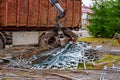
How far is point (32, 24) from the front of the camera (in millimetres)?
16859

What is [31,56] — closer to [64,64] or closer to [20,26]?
[64,64]

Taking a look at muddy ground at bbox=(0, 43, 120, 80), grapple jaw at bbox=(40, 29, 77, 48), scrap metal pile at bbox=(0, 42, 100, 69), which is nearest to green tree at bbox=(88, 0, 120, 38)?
grapple jaw at bbox=(40, 29, 77, 48)

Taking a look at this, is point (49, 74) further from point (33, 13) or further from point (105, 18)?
point (105, 18)

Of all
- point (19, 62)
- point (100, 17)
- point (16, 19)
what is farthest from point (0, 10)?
point (100, 17)

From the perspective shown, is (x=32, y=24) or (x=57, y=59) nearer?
(x=57, y=59)

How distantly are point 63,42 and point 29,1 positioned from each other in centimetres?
300

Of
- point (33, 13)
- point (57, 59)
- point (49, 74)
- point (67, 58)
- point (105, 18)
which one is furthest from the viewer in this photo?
point (105, 18)

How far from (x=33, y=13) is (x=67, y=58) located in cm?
558

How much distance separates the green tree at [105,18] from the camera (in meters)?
25.8

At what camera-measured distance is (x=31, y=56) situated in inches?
477

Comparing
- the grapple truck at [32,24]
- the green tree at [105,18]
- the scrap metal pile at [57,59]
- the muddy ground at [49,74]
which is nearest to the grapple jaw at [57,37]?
the grapple truck at [32,24]

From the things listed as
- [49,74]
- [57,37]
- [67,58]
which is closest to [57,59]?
[67,58]

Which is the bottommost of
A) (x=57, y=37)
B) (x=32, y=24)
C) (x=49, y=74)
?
(x=49, y=74)

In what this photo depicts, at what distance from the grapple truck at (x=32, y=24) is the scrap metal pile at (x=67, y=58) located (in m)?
1.74
